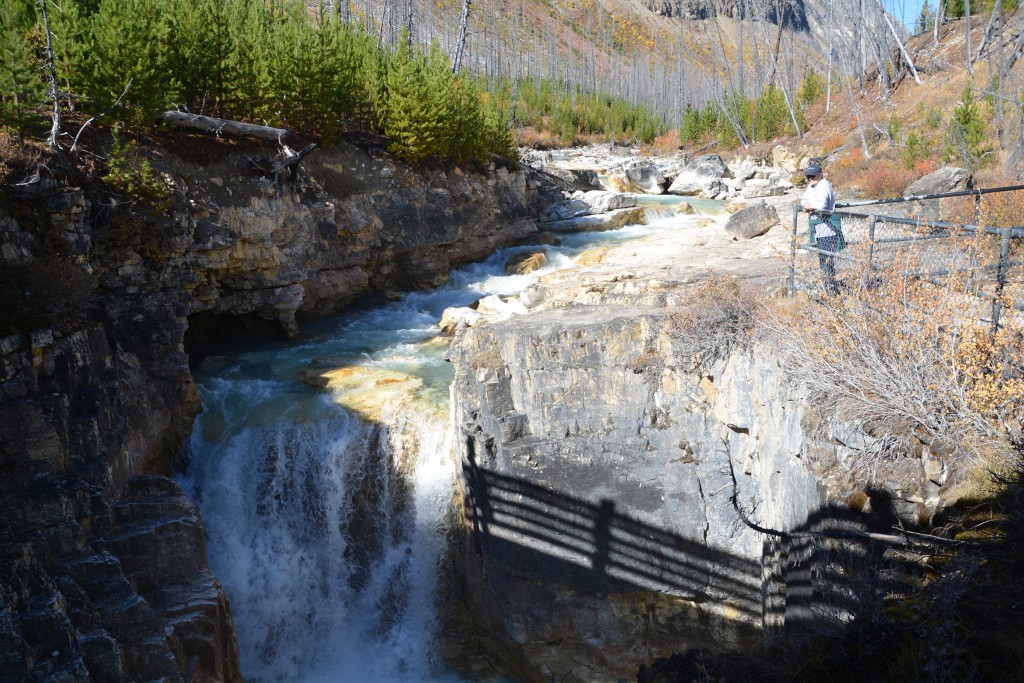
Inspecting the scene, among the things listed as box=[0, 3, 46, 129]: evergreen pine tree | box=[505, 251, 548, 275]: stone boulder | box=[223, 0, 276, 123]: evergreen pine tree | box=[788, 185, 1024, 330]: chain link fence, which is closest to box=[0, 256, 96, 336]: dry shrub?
box=[0, 3, 46, 129]: evergreen pine tree

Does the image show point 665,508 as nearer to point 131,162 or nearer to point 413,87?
point 131,162

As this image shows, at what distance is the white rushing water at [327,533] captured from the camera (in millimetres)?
10266

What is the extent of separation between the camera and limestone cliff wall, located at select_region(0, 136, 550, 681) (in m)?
7.46

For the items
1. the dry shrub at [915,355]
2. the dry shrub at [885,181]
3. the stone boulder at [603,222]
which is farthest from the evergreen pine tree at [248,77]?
the dry shrub at [885,181]

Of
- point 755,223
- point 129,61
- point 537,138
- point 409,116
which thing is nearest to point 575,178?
point 755,223

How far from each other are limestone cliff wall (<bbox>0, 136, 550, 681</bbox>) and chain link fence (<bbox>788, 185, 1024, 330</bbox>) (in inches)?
333

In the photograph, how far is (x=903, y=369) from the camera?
20.7 feet

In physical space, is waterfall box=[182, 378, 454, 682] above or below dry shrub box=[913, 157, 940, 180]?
below

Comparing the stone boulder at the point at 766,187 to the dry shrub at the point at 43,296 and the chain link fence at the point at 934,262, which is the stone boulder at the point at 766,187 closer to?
the chain link fence at the point at 934,262

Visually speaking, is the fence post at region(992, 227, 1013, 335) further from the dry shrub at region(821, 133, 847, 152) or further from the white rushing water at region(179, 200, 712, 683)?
the dry shrub at region(821, 133, 847, 152)

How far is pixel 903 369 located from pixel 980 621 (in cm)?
255

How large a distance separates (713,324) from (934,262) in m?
2.57

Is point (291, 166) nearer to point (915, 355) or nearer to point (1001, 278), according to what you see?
point (915, 355)

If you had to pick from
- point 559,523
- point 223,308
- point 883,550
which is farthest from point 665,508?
point 223,308
